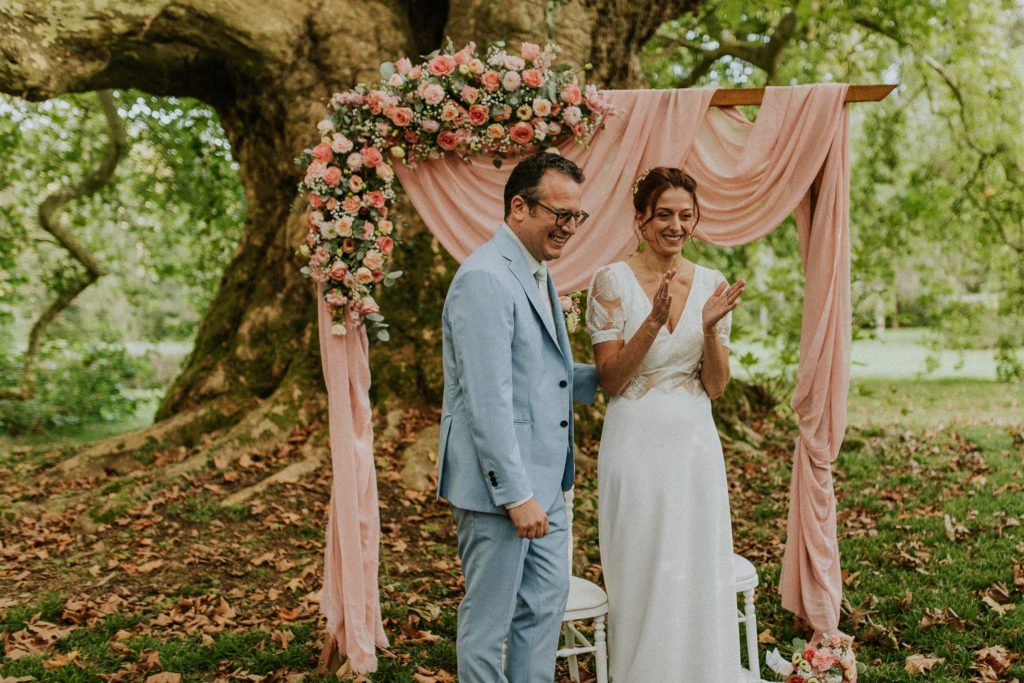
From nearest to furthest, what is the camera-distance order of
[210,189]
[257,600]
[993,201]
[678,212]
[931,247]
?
[678,212], [257,600], [993,201], [210,189], [931,247]

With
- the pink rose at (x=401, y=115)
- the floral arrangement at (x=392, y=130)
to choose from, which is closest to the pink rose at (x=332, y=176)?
the floral arrangement at (x=392, y=130)

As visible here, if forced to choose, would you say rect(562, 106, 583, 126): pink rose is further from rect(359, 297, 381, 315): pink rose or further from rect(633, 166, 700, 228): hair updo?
rect(359, 297, 381, 315): pink rose

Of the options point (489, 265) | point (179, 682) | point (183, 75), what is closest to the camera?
point (489, 265)

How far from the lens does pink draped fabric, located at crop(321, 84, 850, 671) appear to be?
A: 446 centimetres

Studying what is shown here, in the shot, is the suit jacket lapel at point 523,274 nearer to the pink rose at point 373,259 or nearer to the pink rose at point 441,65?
Result: the pink rose at point 373,259

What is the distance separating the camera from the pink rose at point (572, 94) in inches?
175

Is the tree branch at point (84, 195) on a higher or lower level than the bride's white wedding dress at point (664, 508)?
higher

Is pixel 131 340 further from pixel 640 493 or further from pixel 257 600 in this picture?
pixel 640 493

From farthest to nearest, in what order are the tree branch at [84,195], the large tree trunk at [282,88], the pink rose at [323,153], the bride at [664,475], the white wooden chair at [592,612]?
the tree branch at [84,195] < the large tree trunk at [282,88] < the pink rose at [323,153] < the white wooden chair at [592,612] < the bride at [664,475]

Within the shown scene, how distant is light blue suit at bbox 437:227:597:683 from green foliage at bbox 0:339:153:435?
11817mm

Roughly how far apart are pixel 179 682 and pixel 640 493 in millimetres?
2554

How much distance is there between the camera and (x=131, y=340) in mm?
29062

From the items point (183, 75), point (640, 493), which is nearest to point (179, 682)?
point (640, 493)

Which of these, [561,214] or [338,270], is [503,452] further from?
[338,270]
